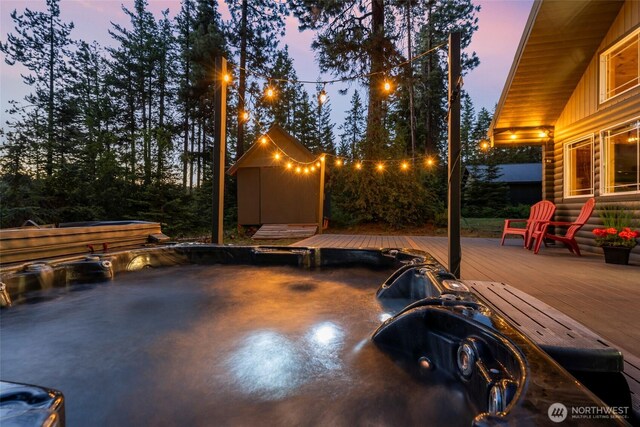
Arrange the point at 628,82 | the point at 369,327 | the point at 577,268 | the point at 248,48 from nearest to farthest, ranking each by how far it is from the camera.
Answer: the point at 369,327
the point at 577,268
the point at 628,82
the point at 248,48

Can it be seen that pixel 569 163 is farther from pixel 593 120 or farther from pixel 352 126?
pixel 352 126

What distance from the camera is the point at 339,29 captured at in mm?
9492

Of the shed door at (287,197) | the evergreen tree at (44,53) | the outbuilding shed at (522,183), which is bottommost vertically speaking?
the shed door at (287,197)

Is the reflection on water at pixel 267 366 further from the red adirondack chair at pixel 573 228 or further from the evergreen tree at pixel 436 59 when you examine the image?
the evergreen tree at pixel 436 59

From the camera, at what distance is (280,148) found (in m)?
10.2

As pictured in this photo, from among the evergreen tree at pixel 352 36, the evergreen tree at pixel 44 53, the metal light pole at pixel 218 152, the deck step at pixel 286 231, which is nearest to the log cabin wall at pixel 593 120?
the evergreen tree at pixel 352 36

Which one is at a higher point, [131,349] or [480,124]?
[480,124]

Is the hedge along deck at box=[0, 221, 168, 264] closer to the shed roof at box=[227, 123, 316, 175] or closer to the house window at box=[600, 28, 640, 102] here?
the shed roof at box=[227, 123, 316, 175]

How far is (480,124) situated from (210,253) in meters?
29.8

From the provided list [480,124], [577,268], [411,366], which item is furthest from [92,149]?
[480,124]

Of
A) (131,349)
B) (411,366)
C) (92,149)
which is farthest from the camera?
(92,149)

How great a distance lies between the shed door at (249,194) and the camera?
10.7m

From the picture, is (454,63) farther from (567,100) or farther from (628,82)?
(567,100)

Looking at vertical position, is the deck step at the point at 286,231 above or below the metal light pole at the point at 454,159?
below
